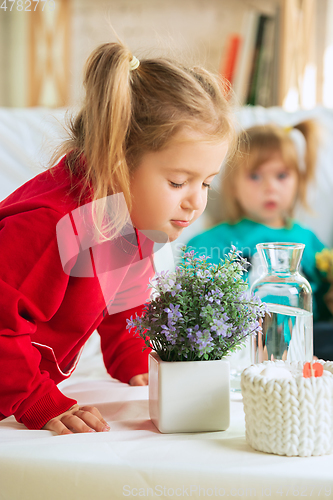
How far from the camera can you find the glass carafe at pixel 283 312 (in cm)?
67

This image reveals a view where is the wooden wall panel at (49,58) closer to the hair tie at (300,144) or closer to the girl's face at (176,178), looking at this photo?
the hair tie at (300,144)

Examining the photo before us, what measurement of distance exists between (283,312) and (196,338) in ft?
0.59

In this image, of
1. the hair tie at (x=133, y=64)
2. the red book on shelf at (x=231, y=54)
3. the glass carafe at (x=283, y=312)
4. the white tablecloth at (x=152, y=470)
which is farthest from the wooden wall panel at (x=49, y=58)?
the white tablecloth at (x=152, y=470)

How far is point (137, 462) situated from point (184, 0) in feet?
7.81

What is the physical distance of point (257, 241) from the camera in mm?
1568

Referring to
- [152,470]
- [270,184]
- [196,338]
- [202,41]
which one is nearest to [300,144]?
[270,184]

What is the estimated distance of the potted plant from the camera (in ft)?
1.82

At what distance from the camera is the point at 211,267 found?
61 cm

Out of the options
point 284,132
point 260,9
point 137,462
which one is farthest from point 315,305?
point 260,9

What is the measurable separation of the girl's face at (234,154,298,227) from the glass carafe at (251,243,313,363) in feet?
3.07

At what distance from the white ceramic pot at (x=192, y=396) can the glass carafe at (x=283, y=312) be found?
0.41ft

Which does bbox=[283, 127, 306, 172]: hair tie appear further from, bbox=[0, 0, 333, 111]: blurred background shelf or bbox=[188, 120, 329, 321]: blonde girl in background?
bbox=[0, 0, 333, 111]: blurred background shelf

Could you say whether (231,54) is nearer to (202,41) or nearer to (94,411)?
(202,41)

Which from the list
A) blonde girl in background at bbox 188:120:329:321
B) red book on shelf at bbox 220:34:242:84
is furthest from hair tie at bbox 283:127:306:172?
red book on shelf at bbox 220:34:242:84
